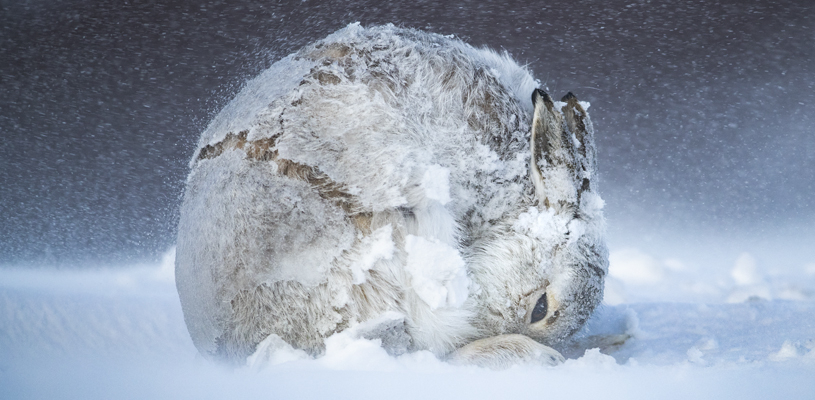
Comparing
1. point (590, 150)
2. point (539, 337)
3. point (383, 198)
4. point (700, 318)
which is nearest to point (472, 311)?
point (539, 337)

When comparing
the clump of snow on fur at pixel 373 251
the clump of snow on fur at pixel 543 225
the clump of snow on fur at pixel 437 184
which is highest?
the clump of snow on fur at pixel 437 184

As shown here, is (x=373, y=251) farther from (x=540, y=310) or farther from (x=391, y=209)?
(x=540, y=310)

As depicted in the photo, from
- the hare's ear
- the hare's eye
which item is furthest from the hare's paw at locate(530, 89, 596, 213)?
the hare's eye

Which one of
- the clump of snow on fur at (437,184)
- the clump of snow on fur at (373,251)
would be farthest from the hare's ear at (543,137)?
the clump of snow on fur at (373,251)

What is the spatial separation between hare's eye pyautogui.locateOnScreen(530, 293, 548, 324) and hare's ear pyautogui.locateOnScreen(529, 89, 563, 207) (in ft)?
0.77

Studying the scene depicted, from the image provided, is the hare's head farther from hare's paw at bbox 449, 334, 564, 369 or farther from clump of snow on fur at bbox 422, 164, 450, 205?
clump of snow on fur at bbox 422, 164, 450, 205

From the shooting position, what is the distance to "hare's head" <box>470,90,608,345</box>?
4.50 feet

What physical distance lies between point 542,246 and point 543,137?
0.25 m

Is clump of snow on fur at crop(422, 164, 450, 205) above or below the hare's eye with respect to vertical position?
above

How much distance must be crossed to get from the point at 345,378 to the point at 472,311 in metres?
0.39

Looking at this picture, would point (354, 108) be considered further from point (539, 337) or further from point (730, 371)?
point (730, 371)

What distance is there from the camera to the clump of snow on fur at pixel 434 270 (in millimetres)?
1252

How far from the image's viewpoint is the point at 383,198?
1249 millimetres

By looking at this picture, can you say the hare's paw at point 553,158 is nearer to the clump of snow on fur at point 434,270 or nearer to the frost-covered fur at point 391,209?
the frost-covered fur at point 391,209
